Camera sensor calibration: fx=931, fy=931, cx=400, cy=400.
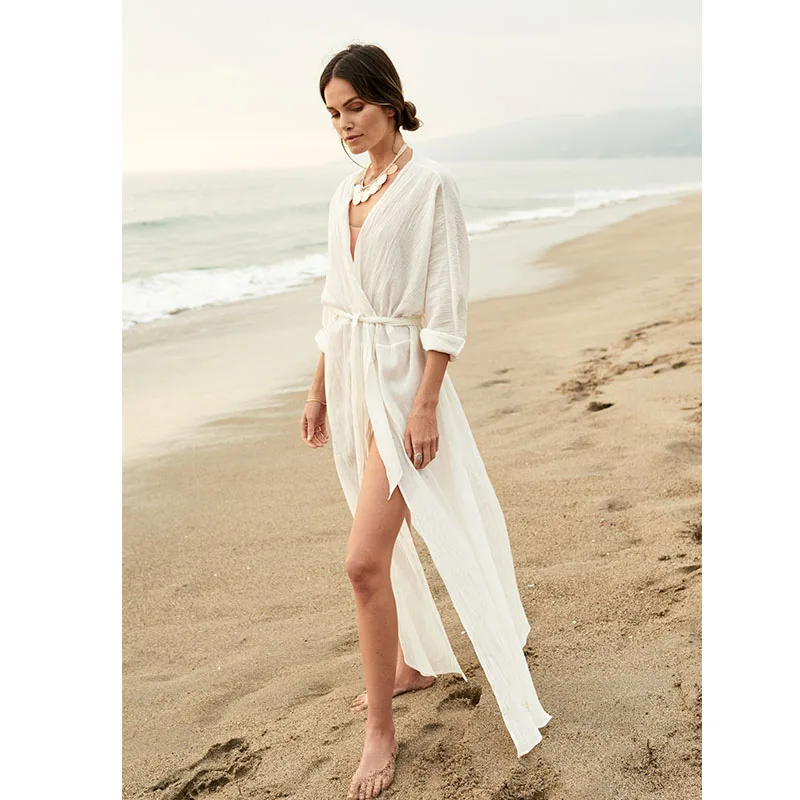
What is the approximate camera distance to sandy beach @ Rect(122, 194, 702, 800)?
216 centimetres

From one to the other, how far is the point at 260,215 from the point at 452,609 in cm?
1272

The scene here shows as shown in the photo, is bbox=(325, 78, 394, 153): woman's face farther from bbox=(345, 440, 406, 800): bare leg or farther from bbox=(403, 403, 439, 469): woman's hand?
bbox=(345, 440, 406, 800): bare leg

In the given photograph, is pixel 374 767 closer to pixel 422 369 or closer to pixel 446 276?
pixel 422 369

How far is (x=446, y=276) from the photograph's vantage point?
206 centimetres

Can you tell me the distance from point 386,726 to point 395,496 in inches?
21.3

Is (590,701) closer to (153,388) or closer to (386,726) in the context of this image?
(386,726)

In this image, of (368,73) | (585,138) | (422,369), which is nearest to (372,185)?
(368,73)

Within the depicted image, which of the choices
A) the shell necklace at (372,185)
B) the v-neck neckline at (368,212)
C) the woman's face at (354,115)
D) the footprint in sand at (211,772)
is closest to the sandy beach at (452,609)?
the footprint in sand at (211,772)

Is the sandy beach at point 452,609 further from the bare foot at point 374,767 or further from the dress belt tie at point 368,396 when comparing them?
the dress belt tie at point 368,396

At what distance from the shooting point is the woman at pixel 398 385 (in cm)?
204

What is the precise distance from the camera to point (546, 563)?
3029mm

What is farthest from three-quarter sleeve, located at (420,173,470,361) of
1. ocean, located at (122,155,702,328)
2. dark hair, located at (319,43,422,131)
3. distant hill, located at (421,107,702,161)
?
distant hill, located at (421,107,702,161)

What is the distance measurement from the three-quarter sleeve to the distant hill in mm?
17466
